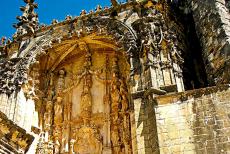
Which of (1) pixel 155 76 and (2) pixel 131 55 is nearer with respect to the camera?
(1) pixel 155 76

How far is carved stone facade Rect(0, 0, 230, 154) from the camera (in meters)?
9.54

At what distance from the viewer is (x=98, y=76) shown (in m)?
11.9

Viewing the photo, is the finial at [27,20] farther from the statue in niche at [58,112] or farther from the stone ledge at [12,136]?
the stone ledge at [12,136]

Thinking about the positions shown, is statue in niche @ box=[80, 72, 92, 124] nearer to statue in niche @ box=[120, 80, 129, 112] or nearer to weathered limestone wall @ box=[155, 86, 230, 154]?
statue in niche @ box=[120, 80, 129, 112]

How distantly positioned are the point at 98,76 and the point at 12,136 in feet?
18.0

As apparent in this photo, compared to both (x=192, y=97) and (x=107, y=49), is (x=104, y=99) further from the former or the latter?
(x=192, y=97)

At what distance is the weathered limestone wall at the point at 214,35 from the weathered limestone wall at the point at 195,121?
3.35 feet

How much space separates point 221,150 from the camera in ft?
23.4

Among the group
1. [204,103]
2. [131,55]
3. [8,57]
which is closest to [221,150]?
[204,103]

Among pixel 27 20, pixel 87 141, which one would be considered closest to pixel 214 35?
pixel 87 141

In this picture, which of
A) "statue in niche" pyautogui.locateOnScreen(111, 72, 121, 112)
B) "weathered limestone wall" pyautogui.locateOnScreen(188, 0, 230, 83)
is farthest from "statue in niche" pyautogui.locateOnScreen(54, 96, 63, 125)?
"weathered limestone wall" pyautogui.locateOnScreen(188, 0, 230, 83)

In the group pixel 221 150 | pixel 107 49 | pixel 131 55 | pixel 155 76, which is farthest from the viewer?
pixel 107 49

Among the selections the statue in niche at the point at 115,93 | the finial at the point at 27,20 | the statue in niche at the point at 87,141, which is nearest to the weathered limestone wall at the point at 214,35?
the statue in niche at the point at 115,93

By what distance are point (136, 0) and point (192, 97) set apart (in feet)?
15.5
